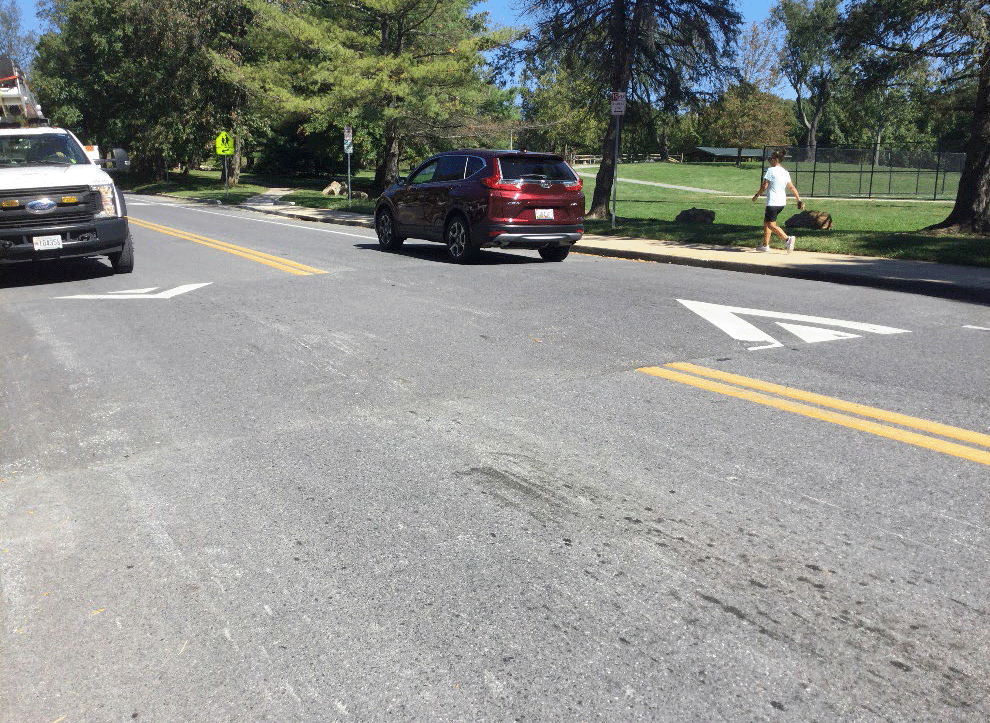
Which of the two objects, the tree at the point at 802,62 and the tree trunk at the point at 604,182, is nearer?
the tree trunk at the point at 604,182

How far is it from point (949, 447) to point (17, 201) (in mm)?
10744

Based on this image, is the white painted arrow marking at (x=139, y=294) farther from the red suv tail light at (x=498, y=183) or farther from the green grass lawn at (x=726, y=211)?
the green grass lawn at (x=726, y=211)

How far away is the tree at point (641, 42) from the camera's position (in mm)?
21062

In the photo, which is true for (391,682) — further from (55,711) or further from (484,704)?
A: (55,711)

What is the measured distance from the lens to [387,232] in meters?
15.9

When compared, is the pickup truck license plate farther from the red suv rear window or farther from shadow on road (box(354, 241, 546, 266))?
the red suv rear window

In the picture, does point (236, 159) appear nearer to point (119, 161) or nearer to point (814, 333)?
point (119, 161)

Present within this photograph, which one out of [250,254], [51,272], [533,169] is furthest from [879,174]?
[51,272]

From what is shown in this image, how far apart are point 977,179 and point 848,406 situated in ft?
43.9

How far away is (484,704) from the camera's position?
2.53 metres

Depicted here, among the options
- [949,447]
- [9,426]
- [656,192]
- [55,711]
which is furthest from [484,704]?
[656,192]

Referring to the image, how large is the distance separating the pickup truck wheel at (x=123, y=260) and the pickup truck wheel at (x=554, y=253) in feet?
21.2

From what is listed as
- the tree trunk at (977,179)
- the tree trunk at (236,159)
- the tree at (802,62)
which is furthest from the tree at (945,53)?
the tree at (802,62)

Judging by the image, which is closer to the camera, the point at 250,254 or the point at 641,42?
the point at 250,254
